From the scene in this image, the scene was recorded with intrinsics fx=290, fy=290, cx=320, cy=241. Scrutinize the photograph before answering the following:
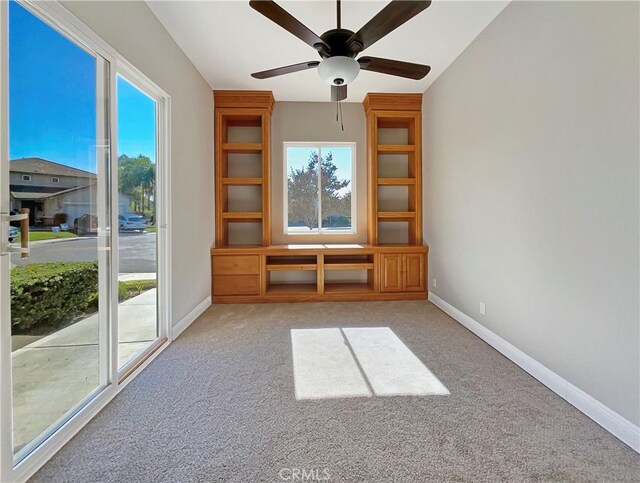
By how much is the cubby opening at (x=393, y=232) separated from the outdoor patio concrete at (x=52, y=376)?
11.6 ft

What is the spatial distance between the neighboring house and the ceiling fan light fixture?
1730 mm

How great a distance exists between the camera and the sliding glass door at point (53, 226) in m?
1.35

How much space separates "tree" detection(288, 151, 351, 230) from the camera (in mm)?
4613

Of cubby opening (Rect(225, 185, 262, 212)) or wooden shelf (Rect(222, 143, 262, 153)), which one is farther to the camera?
cubby opening (Rect(225, 185, 262, 212))

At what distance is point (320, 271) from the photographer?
4.10 metres

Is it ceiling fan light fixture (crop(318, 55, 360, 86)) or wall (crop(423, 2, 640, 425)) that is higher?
ceiling fan light fixture (crop(318, 55, 360, 86))

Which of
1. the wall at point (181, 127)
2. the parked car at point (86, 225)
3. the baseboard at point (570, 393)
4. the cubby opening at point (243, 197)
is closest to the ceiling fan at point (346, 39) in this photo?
the wall at point (181, 127)

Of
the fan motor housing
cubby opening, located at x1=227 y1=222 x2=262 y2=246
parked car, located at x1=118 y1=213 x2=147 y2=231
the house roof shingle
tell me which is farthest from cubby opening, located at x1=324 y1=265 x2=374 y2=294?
the house roof shingle

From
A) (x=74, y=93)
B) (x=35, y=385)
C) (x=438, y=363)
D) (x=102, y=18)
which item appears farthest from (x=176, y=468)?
(x=102, y=18)

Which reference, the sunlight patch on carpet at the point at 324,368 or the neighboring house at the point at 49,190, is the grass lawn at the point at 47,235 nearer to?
the neighboring house at the point at 49,190

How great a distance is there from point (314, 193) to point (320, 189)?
0.38 feet

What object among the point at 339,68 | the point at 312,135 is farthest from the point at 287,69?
the point at 312,135

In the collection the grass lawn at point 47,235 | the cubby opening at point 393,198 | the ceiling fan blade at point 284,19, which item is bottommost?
the grass lawn at point 47,235

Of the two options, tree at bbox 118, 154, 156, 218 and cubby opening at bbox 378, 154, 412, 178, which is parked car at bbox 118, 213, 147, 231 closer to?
tree at bbox 118, 154, 156, 218
